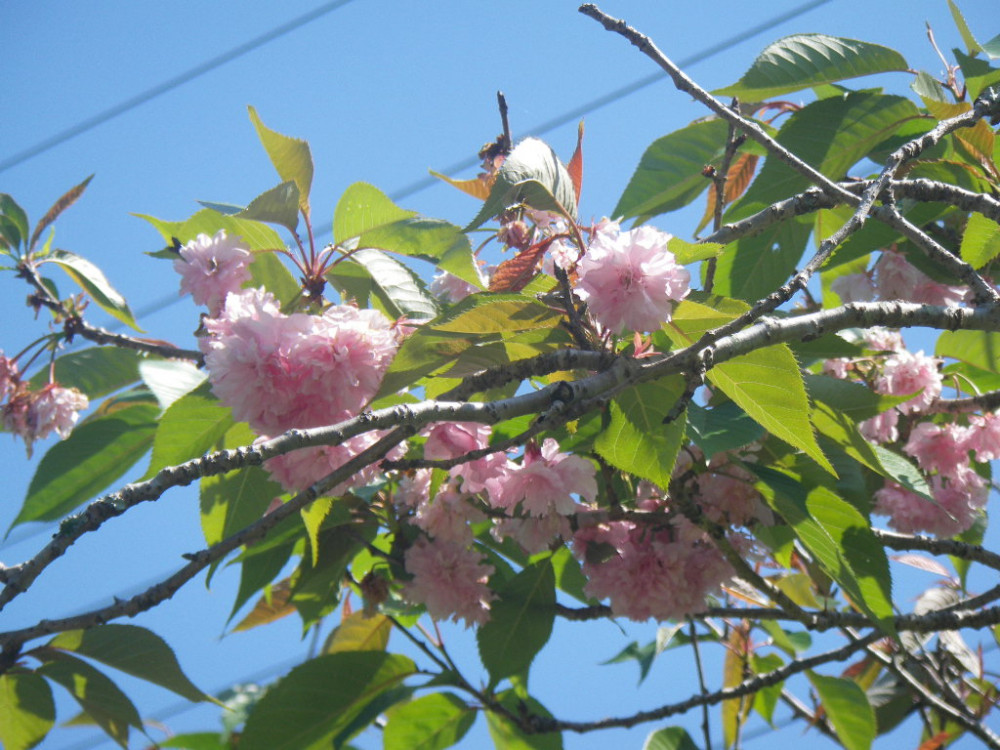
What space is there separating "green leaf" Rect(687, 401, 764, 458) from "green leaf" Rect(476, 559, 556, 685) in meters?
0.40

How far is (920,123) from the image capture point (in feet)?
4.21

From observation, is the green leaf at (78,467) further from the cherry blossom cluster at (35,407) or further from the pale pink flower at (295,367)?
the pale pink flower at (295,367)

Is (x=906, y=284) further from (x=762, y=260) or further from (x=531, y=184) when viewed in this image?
(x=531, y=184)

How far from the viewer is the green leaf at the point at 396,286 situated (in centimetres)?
115

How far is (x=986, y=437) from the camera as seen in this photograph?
56.7 inches

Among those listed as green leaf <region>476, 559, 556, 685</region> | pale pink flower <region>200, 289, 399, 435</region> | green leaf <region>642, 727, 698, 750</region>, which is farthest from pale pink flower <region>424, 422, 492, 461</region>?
green leaf <region>642, 727, 698, 750</region>

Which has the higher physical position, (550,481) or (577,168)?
(577,168)

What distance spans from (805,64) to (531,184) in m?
0.53

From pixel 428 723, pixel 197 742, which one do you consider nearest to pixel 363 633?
pixel 428 723

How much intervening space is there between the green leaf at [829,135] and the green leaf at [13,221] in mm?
1430

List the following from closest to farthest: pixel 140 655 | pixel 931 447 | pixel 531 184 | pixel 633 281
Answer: pixel 633 281 < pixel 531 184 < pixel 140 655 < pixel 931 447

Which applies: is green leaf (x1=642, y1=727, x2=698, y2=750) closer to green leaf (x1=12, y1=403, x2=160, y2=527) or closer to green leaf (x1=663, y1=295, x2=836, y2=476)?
green leaf (x1=663, y1=295, x2=836, y2=476)

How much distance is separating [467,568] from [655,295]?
1.91 ft

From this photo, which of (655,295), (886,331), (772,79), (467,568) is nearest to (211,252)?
(467,568)
